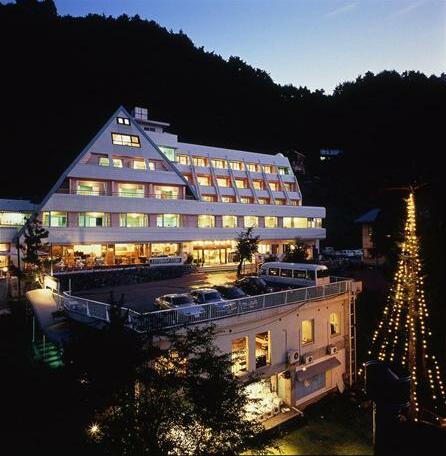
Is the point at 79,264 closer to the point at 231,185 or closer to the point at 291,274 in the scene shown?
the point at 291,274

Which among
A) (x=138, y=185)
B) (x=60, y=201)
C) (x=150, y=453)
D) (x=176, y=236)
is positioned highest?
(x=138, y=185)

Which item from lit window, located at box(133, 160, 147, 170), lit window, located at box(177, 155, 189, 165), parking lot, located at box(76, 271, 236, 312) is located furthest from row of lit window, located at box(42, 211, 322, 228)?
lit window, located at box(177, 155, 189, 165)

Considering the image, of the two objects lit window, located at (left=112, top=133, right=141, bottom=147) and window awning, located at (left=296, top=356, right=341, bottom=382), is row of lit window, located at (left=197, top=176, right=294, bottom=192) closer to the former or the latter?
lit window, located at (left=112, top=133, right=141, bottom=147)

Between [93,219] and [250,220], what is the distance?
62.7ft

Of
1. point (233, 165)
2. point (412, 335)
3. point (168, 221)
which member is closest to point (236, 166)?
point (233, 165)

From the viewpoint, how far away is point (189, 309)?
13.8 metres

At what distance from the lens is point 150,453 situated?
714 cm

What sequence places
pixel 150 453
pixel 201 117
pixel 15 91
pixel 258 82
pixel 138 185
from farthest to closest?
1. pixel 258 82
2. pixel 201 117
3. pixel 15 91
4. pixel 138 185
5. pixel 150 453

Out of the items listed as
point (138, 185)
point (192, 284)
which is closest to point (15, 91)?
point (138, 185)

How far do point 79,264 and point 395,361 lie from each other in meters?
23.8

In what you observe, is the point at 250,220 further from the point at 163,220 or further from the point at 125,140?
the point at 125,140

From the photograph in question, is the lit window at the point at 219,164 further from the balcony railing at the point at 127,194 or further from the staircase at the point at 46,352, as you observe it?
the staircase at the point at 46,352

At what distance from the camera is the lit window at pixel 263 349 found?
1614 cm

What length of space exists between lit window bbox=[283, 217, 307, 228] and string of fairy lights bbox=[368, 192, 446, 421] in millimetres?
22093
